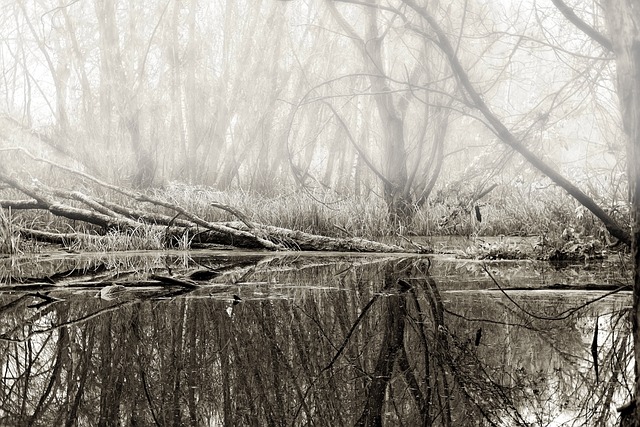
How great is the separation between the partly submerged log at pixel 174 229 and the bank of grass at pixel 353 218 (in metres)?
0.12

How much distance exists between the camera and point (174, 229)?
23.2ft

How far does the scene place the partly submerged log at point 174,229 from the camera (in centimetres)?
665

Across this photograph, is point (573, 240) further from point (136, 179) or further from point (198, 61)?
point (198, 61)

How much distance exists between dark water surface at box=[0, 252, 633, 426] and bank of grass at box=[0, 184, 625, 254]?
8.82ft

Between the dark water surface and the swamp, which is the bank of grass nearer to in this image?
the swamp

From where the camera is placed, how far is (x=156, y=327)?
2.69 meters

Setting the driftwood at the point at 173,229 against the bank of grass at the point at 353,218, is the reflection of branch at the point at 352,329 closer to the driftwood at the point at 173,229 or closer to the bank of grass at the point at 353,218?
the driftwood at the point at 173,229

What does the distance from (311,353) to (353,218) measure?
19.5 ft

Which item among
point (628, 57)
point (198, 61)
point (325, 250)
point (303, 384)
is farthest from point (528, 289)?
point (198, 61)

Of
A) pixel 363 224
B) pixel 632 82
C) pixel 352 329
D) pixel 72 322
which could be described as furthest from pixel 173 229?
pixel 632 82

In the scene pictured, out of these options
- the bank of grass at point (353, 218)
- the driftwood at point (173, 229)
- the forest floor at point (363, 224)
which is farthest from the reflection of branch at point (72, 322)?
the bank of grass at point (353, 218)

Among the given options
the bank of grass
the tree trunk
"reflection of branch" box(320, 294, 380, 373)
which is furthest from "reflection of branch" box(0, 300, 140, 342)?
the bank of grass

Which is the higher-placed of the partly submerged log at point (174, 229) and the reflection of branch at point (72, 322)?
the partly submerged log at point (174, 229)

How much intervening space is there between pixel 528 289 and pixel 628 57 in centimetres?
176
